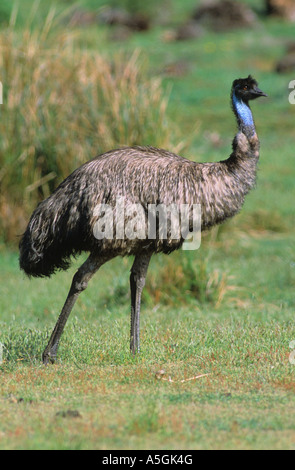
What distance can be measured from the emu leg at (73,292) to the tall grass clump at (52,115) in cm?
545

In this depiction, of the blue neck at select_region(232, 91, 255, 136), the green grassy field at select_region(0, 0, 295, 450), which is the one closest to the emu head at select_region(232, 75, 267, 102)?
the blue neck at select_region(232, 91, 255, 136)

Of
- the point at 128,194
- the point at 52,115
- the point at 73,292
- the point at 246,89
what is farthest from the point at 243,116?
the point at 52,115

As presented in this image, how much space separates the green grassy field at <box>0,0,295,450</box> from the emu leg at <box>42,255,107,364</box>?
0.36 ft

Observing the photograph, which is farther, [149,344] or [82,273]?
[149,344]

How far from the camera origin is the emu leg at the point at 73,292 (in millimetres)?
6793

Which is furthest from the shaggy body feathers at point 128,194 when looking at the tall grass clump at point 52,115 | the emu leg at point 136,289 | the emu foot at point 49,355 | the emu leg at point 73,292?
the tall grass clump at point 52,115

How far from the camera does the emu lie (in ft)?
21.8

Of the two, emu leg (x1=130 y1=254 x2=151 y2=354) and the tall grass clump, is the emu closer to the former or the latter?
emu leg (x1=130 y1=254 x2=151 y2=354)

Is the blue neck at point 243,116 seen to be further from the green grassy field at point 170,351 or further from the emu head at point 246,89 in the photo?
the green grassy field at point 170,351
